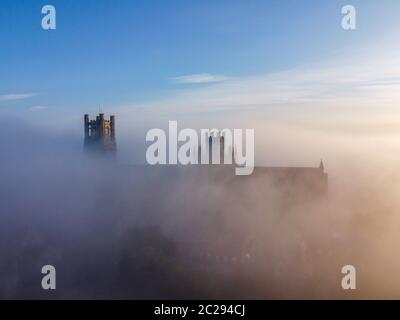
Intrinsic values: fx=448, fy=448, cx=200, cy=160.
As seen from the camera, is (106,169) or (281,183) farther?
(281,183)

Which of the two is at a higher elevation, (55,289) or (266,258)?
(55,289)

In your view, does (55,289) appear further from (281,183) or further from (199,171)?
(281,183)

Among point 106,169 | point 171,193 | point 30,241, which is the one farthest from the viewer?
point 171,193

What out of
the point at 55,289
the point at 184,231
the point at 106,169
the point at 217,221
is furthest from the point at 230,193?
the point at 55,289
